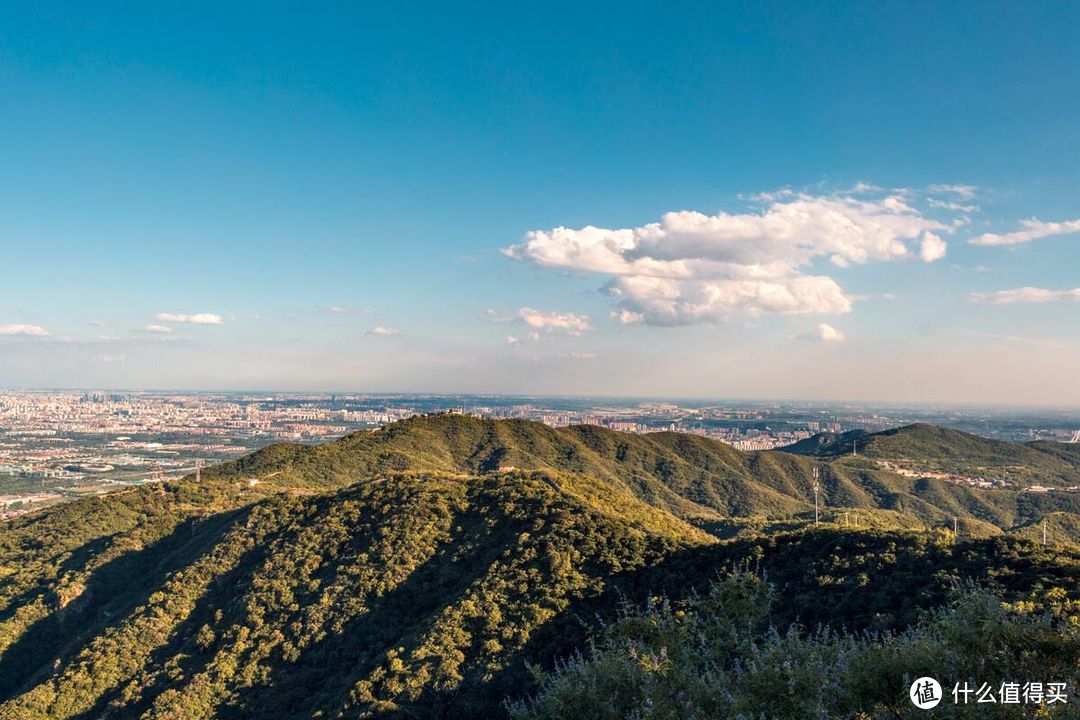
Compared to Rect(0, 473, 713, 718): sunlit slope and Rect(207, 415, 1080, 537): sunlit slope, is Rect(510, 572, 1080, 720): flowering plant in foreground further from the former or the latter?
Rect(207, 415, 1080, 537): sunlit slope

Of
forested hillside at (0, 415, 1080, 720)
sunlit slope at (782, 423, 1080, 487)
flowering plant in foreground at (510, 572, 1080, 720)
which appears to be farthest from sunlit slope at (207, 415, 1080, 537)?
flowering plant in foreground at (510, 572, 1080, 720)

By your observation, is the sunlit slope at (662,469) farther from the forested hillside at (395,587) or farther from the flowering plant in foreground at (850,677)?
the flowering plant in foreground at (850,677)

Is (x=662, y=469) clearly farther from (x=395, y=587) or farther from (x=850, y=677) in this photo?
(x=850, y=677)

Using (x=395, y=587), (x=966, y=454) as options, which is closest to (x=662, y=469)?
(x=395, y=587)

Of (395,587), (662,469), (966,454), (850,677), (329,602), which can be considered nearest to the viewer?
(850,677)

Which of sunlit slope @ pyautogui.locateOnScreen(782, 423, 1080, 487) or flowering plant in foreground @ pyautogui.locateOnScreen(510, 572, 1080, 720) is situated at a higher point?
flowering plant in foreground @ pyautogui.locateOnScreen(510, 572, 1080, 720)

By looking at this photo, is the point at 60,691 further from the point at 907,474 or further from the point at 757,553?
the point at 907,474

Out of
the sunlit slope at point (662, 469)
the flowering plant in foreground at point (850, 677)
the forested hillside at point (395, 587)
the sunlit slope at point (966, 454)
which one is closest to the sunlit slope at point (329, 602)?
the forested hillside at point (395, 587)

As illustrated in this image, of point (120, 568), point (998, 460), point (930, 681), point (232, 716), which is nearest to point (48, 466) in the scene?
point (120, 568)
